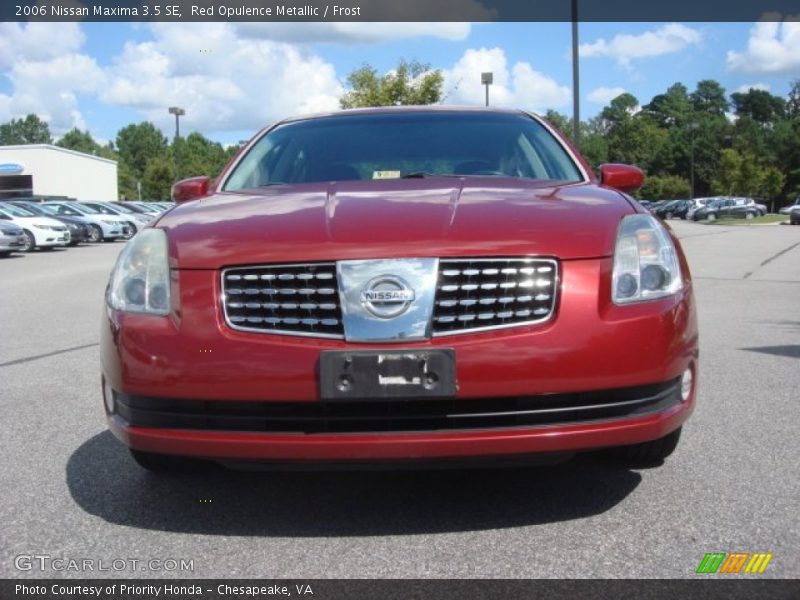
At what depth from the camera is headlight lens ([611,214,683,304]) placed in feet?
9.68

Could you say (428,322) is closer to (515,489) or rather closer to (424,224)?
(424,224)

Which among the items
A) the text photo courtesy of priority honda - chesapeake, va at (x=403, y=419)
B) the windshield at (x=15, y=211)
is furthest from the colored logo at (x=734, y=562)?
the windshield at (x=15, y=211)

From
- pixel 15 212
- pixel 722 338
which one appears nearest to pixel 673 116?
pixel 15 212

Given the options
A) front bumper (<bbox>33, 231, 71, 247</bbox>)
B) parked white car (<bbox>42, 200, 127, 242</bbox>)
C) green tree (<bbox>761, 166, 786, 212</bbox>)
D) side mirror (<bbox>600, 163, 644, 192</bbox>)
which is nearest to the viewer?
side mirror (<bbox>600, 163, 644, 192</bbox>)

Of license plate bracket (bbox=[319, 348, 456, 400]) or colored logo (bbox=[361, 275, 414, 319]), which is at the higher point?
colored logo (bbox=[361, 275, 414, 319])

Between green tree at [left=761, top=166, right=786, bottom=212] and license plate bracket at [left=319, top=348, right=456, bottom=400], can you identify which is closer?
license plate bracket at [left=319, top=348, right=456, bottom=400]

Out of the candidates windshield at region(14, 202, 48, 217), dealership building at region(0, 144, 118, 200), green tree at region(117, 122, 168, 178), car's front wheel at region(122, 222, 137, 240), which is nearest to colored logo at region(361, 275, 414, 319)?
windshield at region(14, 202, 48, 217)

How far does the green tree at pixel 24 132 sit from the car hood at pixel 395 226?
459ft

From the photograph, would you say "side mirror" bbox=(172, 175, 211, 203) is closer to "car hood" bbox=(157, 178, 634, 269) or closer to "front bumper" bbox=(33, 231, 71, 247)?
"car hood" bbox=(157, 178, 634, 269)

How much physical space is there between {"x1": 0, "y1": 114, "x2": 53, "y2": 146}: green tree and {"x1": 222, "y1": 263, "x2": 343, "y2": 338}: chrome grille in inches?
5523

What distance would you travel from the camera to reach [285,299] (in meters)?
2.83

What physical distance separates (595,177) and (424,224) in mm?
1512

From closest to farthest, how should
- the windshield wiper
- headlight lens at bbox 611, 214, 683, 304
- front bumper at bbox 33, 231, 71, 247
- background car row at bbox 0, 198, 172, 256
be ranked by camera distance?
headlight lens at bbox 611, 214, 683, 304, the windshield wiper, background car row at bbox 0, 198, 172, 256, front bumper at bbox 33, 231, 71, 247

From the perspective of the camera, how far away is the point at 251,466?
288 cm
